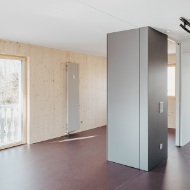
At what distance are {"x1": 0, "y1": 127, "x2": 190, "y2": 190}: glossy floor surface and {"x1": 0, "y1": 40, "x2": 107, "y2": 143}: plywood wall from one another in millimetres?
849

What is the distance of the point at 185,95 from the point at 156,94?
1.92m

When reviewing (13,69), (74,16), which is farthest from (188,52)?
(13,69)

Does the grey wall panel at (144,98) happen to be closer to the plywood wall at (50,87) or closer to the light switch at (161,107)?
the light switch at (161,107)

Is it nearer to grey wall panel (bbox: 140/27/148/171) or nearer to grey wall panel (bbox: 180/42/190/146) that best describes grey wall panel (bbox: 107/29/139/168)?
grey wall panel (bbox: 140/27/148/171)

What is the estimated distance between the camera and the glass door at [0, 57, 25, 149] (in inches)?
206

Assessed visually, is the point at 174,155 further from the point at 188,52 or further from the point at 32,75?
the point at 32,75

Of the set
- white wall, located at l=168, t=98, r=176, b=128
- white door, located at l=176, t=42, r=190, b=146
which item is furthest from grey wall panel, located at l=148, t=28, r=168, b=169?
white wall, located at l=168, t=98, r=176, b=128

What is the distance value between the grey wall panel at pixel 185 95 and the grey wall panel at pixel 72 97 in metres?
2.95

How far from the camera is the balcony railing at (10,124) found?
5.34 m

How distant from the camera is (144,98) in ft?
12.4

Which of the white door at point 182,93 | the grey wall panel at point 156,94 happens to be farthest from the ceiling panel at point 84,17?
the white door at point 182,93

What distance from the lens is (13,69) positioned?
5.42 meters

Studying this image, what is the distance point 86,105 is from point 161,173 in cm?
406

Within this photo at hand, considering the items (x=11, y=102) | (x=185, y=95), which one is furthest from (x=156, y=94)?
(x=11, y=102)
